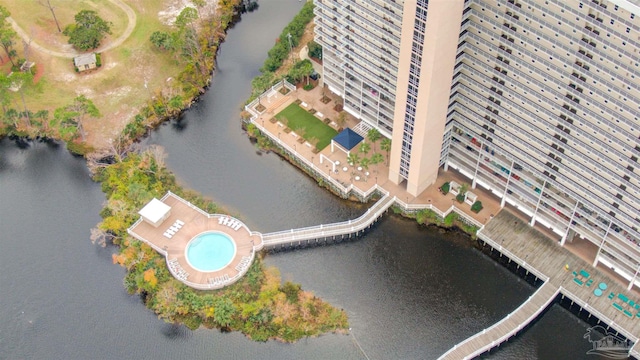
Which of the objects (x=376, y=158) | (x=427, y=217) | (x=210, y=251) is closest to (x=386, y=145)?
(x=376, y=158)

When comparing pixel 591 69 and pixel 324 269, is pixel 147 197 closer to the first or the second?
pixel 324 269

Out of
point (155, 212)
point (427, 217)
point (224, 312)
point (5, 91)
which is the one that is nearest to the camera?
point (224, 312)

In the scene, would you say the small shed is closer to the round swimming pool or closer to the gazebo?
the round swimming pool

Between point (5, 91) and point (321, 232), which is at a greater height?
point (5, 91)

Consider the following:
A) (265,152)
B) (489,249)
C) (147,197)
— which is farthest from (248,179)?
(489,249)

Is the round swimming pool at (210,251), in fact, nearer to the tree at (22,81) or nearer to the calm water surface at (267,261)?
the calm water surface at (267,261)

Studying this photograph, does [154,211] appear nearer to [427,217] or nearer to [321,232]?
[321,232]
